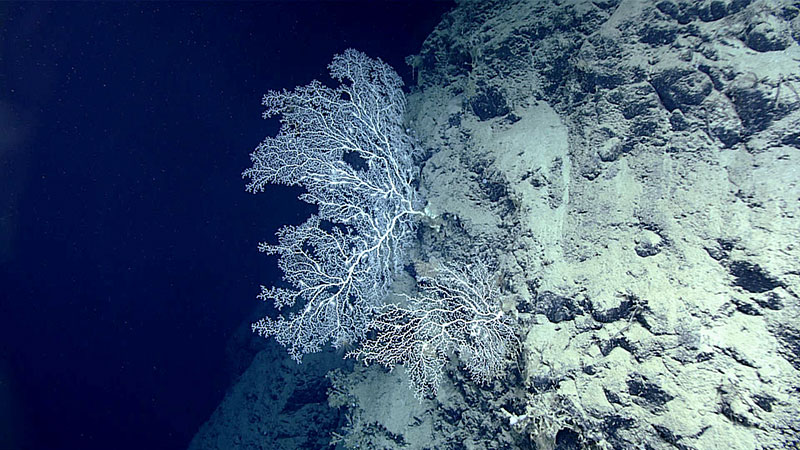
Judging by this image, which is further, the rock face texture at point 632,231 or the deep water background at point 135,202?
the deep water background at point 135,202

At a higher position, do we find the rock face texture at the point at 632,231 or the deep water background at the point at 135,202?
the deep water background at the point at 135,202

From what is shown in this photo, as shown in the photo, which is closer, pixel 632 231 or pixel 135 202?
pixel 632 231

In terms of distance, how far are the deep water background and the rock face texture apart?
5.58 meters

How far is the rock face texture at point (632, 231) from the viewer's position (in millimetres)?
2117

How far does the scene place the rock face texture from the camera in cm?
212

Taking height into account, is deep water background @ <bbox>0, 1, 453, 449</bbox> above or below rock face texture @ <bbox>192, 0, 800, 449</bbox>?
above

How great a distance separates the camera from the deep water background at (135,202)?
34.6 ft

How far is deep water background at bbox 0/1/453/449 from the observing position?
10.6 metres

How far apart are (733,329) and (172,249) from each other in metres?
17.5

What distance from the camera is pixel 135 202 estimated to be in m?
15.1

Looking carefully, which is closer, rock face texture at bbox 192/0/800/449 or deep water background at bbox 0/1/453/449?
rock face texture at bbox 192/0/800/449

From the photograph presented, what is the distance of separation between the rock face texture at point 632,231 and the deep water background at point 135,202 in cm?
558

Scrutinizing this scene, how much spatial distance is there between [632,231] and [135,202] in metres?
18.2

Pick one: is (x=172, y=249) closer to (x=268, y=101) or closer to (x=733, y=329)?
(x=268, y=101)
